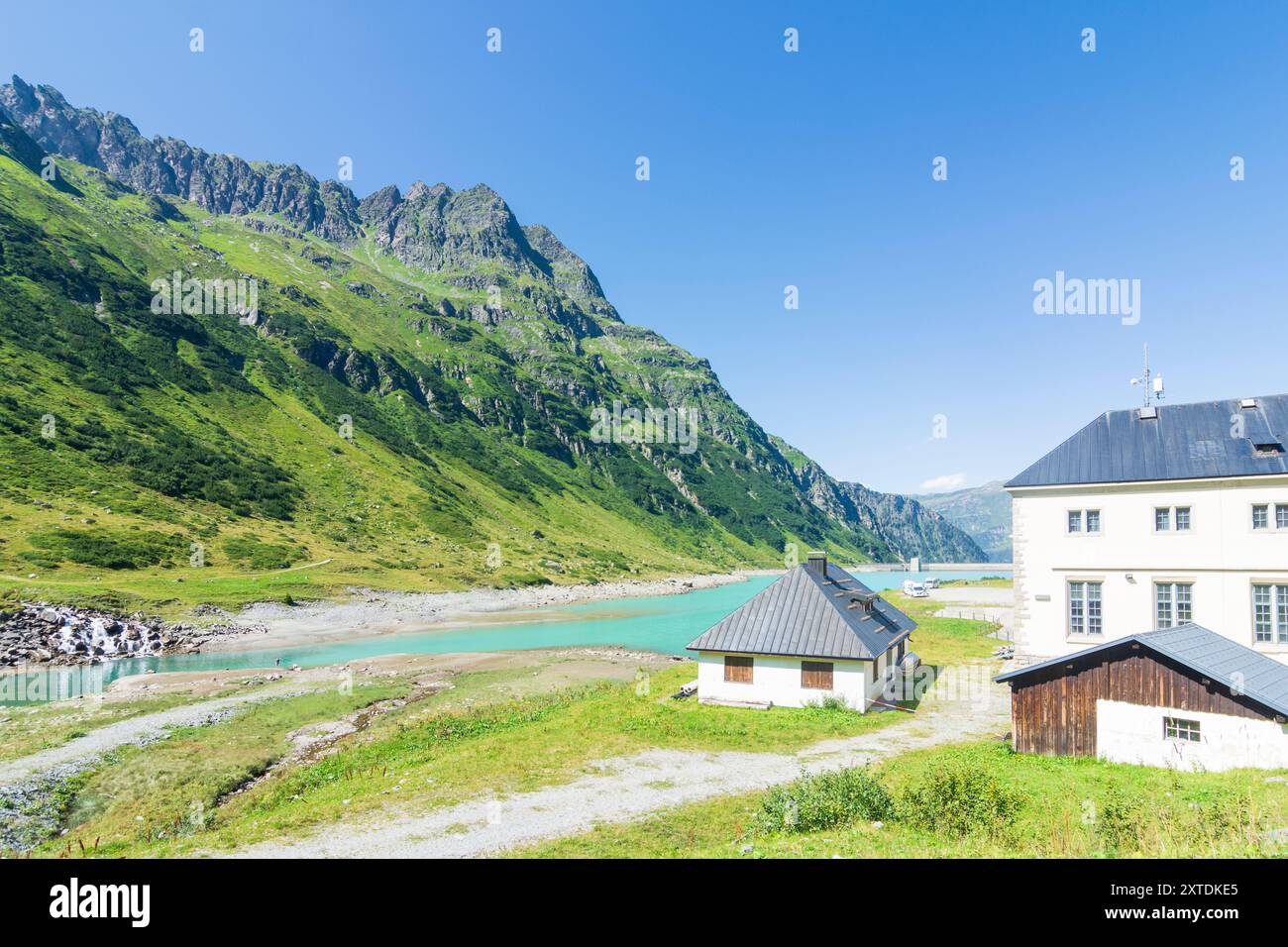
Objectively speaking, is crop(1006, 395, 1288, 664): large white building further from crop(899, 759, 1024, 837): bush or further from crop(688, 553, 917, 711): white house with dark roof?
crop(899, 759, 1024, 837): bush

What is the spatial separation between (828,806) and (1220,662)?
1835 centimetres

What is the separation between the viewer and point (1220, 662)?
23.9m

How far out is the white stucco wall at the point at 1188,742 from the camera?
21.5 meters

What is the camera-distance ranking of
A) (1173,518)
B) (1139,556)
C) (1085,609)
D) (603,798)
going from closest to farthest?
(603,798) → (1173,518) → (1139,556) → (1085,609)

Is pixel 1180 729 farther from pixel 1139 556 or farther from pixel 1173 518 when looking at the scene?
pixel 1173 518

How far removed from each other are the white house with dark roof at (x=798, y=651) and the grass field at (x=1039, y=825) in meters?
9.06

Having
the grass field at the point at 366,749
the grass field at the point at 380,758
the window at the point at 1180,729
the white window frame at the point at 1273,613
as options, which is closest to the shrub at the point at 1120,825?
the window at the point at 1180,729

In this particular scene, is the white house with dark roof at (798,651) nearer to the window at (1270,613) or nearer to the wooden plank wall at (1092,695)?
the wooden plank wall at (1092,695)

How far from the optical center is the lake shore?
7019 centimetres

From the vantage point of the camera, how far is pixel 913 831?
1452cm

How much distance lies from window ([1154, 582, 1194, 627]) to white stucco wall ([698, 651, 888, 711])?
14.1 m


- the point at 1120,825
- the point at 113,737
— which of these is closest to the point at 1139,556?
the point at 1120,825

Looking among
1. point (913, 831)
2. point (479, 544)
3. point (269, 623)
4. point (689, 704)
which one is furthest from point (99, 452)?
point (913, 831)

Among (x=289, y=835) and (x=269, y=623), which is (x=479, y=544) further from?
(x=289, y=835)
